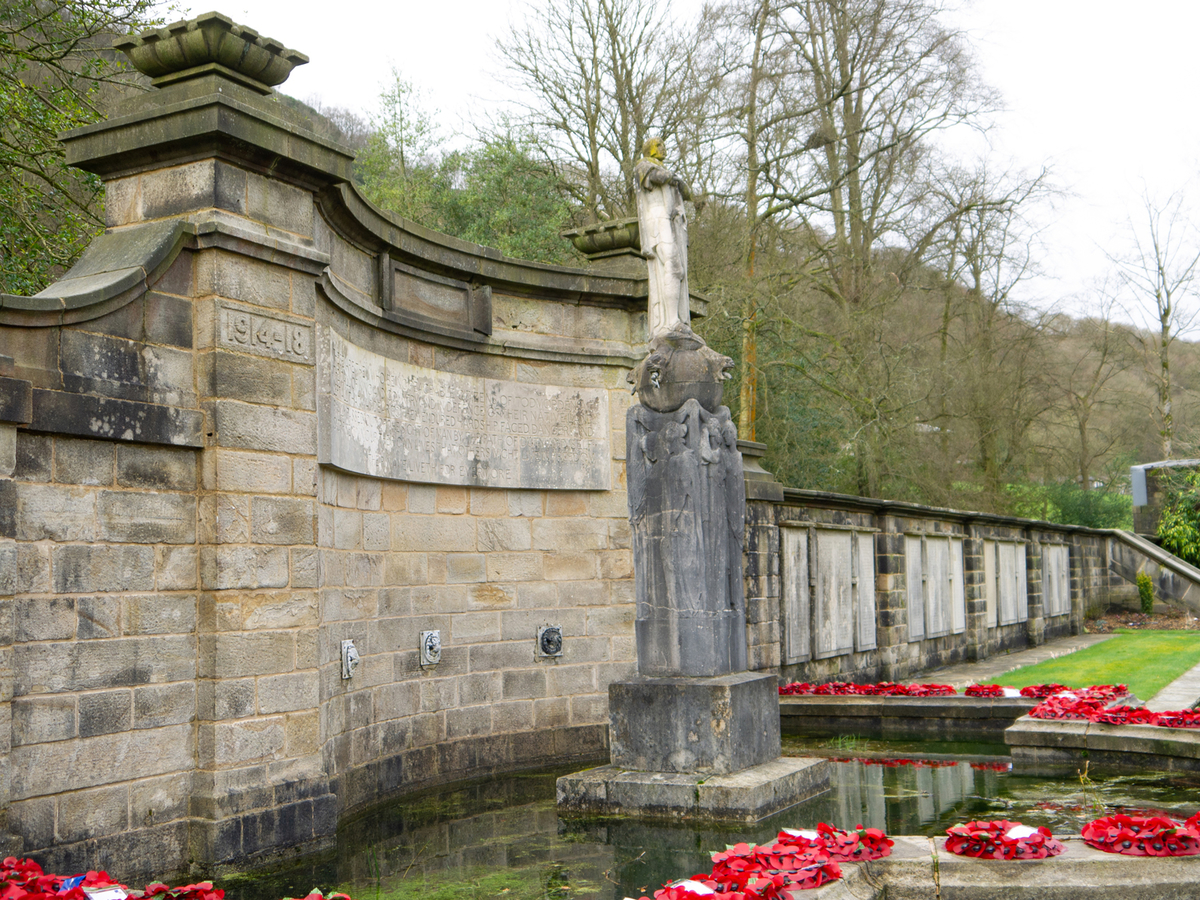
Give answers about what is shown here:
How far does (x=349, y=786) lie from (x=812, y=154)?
51.0ft

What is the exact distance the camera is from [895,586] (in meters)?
13.5

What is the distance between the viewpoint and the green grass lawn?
1242 cm

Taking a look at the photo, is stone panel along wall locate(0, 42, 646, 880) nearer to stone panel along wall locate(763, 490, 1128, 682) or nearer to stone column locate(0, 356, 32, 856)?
stone column locate(0, 356, 32, 856)

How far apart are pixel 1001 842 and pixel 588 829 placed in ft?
7.86

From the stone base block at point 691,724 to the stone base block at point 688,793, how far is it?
2.9 inches

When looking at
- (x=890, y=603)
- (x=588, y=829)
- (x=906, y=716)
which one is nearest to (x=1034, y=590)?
(x=890, y=603)

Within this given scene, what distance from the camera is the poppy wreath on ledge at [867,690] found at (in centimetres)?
986

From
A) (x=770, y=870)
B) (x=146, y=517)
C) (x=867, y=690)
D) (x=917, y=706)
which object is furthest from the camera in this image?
(x=867, y=690)

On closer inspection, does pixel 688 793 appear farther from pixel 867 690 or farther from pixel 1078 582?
pixel 1078 582

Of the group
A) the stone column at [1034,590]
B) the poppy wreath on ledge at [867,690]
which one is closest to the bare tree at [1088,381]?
the stone column at [1034,590]

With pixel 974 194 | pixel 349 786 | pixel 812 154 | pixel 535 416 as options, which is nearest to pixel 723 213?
pixel 812 154

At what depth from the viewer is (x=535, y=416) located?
8688 mm

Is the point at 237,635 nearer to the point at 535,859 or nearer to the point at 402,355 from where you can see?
the point at 535,859

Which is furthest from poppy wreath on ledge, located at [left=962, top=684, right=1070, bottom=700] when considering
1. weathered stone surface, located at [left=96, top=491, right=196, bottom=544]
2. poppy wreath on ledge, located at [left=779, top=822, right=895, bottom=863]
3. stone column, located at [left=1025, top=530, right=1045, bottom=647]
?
stone column, located at [left=1025, top=530, right=1045, bottom=647]
